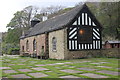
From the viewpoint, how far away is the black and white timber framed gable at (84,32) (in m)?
14.3

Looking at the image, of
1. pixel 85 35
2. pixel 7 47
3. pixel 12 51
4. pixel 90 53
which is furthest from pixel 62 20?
pixel 7 47

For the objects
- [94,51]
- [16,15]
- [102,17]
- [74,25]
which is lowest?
[94,51]

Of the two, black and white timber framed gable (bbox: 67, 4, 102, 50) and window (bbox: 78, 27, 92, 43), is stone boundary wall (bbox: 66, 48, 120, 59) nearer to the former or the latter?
black and white timber framed gable (bbox: 67, 4, 102, 50)

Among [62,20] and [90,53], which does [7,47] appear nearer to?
[62,20]

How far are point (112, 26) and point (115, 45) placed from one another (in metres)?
4.96

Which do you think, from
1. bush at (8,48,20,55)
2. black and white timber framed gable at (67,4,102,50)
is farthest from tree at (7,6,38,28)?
black and white timber framed gable at (67,4,102,50)

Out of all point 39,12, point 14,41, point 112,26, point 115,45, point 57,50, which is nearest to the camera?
point 57,50

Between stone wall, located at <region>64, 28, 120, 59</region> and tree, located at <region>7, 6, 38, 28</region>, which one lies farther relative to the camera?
tree, located at <region>7, 6, 38, 28</region>

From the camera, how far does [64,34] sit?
13906mm

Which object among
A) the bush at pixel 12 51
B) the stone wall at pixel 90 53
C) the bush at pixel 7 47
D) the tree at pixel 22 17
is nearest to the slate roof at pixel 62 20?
the stone wall at pixel 90 53

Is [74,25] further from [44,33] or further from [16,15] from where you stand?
[16,15]

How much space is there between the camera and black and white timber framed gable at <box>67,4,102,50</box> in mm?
14266

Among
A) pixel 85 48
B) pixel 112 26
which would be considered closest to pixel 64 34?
pixel 85 48

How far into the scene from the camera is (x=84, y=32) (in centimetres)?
1493
